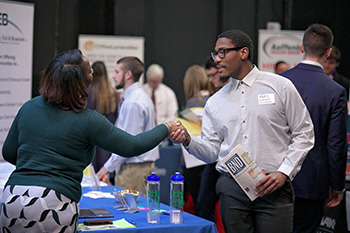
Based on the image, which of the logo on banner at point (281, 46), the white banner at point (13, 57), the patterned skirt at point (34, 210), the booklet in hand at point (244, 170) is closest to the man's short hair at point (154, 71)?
the logo on banner at point (281, 46)

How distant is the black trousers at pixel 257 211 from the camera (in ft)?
9.37

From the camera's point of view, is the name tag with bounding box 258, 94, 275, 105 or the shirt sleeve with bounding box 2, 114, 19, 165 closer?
the shirt sleeve with bounding box 2, 114, 19, 165

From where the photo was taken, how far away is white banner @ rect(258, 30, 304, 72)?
368 inches

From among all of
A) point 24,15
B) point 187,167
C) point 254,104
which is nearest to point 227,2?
point 24,15

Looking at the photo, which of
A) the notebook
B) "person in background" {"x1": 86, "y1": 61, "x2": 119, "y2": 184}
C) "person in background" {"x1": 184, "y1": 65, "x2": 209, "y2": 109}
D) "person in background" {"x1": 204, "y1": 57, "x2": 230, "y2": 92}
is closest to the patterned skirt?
the notebook

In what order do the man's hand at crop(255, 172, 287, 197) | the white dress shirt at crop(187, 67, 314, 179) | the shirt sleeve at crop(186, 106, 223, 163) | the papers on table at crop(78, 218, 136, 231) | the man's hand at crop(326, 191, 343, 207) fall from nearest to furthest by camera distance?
the papers on table at crop(78, 218, 136, 231)
the man's hand at crop(255, 172, 287, 197)
the white dress shirt at crop(187, 67, 314, 179)
the shirt sleeve at crop(186, 106, 223, 163)
the man's hand at crop(326, 191, 343, 207)

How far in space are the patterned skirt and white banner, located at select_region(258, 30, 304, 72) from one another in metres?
7.43

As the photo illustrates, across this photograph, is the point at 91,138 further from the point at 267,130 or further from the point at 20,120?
the point at 267,130

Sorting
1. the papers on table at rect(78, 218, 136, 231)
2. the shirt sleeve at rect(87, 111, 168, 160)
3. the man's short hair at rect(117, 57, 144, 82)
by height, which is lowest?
Result: the papers on table at rect(78, 218, 136, 231)

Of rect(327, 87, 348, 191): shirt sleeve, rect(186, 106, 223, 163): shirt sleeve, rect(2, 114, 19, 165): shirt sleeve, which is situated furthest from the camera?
rect(327, 87, 348, 191): shirt sleeve

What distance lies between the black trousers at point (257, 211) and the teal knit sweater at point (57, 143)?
77cm

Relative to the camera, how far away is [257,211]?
2887mm

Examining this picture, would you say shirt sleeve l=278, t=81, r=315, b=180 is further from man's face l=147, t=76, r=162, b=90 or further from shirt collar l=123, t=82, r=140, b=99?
man's face l=147, t=76, r=162, b=90

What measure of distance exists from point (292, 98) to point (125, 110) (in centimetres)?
186
